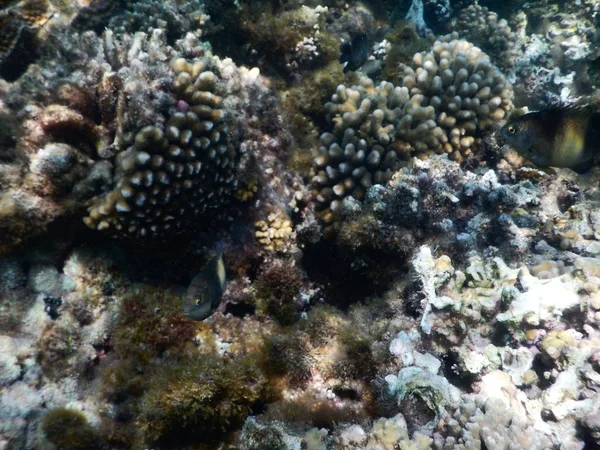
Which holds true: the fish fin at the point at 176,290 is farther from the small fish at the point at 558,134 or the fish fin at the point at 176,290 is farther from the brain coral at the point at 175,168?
the small fish at the point at 558,134

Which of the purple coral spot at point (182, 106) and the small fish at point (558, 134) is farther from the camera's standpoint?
the purple coral spot at point (182, 106)

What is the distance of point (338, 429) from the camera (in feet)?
9.30

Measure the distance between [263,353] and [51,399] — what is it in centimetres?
186

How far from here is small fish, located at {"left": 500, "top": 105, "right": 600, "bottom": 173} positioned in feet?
9.75

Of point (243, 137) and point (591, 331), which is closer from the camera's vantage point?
point (591, 331)

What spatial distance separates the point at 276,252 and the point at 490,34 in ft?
25.3

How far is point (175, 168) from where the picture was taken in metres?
3.44

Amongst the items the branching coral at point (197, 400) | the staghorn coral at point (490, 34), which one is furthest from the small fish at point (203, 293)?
the staghorn coral at point (490, 34)

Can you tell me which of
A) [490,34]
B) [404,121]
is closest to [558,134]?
[404,121]

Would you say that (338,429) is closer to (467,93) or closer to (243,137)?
(243,137)

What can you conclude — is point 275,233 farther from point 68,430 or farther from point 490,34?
point 490,34

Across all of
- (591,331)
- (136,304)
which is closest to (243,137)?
(136,304)

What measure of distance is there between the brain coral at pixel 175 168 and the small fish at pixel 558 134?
8.98 feet

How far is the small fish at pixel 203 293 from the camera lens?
8.72ft
